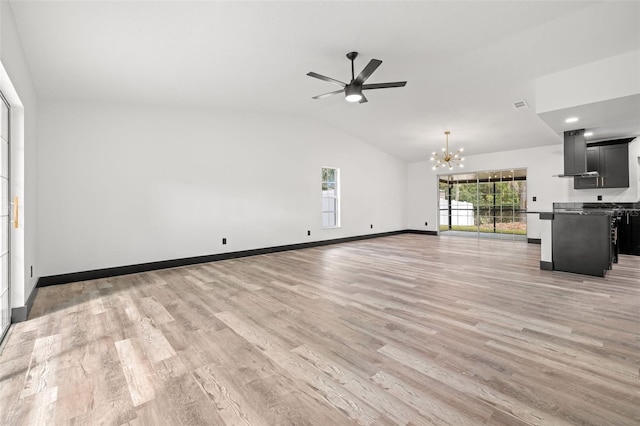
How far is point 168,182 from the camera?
5.32 metres

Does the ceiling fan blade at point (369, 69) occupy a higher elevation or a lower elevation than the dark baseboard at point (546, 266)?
higher

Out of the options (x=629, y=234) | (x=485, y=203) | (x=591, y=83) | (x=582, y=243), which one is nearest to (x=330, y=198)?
(x=485, y=203)

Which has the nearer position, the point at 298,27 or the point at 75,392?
the point at 75,392

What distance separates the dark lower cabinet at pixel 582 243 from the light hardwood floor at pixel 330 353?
1.13ft

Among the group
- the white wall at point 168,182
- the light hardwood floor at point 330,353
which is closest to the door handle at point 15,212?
the light hardwood floor at point 330,353

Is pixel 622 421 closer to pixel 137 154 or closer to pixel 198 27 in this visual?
pixel 198 27

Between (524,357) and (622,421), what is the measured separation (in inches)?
25.0

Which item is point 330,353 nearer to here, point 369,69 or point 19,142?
point 369,69

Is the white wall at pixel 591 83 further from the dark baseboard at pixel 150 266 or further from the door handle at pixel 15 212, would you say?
the door handle at pixel 15 212

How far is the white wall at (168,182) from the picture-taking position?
4430 mm

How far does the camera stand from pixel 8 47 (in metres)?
2.54

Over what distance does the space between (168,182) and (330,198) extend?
415 centimetres

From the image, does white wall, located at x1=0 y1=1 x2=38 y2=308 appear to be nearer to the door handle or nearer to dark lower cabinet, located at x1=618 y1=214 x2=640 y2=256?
the door handle

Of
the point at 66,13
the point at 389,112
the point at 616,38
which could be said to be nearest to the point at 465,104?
the point at 389,112
